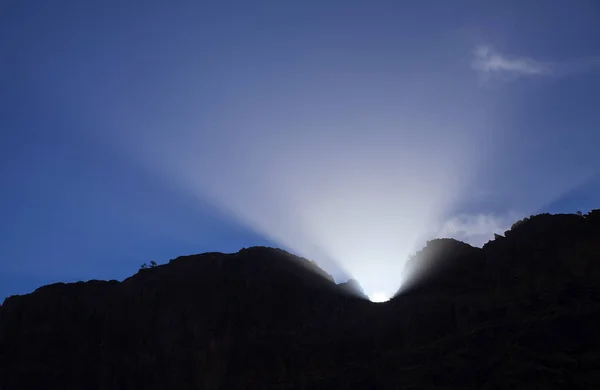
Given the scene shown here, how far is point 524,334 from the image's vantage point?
6006 centimetres

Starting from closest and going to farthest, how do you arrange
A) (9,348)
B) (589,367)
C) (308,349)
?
(589,367) → (308,349) → (9,348)

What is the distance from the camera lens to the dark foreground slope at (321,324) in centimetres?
6019

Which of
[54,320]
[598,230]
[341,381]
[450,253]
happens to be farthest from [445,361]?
[54,320]

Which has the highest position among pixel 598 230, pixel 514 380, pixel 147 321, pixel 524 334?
pixel 598 230

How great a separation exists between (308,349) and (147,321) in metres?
26.8

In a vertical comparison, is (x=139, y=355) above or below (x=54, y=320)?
below

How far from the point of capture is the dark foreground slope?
60188 mm

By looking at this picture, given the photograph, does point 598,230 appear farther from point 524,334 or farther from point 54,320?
point 54,320

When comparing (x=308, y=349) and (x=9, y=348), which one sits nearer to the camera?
(x=308, y=349)

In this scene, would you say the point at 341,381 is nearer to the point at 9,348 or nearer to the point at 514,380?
the point at 514,380

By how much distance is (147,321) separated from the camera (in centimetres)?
8669

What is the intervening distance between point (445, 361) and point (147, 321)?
4641cm

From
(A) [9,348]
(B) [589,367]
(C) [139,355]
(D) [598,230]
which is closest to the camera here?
(B) [589,367]

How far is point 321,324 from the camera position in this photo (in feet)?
262
